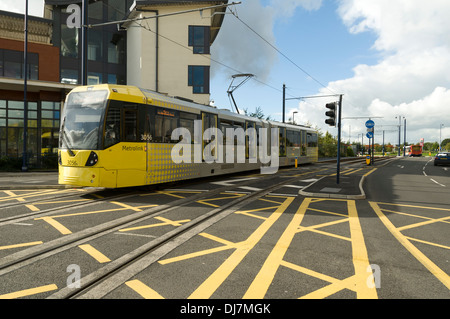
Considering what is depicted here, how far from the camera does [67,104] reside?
9.30 m

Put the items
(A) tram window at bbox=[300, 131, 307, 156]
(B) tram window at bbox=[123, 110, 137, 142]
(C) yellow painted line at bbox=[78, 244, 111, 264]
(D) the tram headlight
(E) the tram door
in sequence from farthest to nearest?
1. (A) tram window at bbox=[300, 131, 307, 156]
2. (E) the tram door
3. (B) tram window at bbox=[123, 110, 137, 142]
4. (D) the tram headlight
5. (C) yellow painted line at bbox=[78, 244, 111, 264]

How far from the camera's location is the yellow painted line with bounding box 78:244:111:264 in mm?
4102

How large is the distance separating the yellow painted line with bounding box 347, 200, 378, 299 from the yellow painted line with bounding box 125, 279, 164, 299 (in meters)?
2.12

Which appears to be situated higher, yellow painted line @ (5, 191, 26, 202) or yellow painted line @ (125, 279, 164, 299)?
yellow painted line @ (5, 191, 26, 202)

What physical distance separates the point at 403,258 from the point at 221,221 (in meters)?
3.33

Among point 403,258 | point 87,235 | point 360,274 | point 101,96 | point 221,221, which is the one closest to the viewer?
point 360,274

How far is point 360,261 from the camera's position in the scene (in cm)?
420

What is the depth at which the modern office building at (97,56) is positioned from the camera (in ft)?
79.3

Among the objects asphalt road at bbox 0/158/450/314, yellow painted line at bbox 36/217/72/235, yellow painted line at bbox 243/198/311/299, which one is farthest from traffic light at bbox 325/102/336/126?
yellow painted line at bbox 36/217/72/235

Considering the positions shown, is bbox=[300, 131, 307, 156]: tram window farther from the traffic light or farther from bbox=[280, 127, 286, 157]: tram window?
the traffic light

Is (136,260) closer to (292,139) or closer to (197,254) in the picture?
(197,254)

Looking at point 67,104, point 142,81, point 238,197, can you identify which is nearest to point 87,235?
point 238,197
